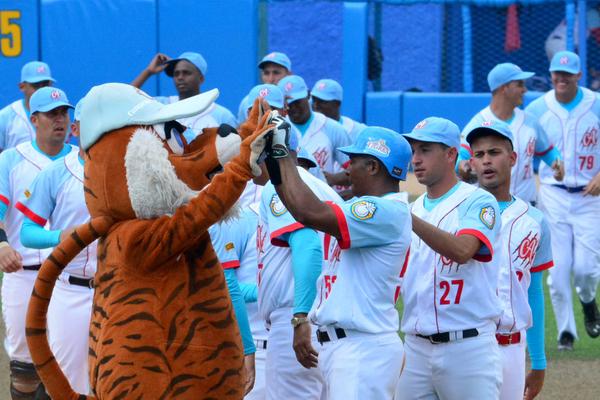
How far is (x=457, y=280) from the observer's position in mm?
5371

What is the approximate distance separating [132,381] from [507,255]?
2.40 metres

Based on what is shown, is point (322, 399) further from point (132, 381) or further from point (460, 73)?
point (460, 73)

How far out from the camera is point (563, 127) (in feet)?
31.9

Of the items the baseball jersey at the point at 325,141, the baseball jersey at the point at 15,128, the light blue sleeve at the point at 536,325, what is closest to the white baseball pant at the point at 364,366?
the light blue sleeve at the point at 536,325

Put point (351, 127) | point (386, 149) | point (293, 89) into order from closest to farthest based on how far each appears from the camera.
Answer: point (386, 149)
point (293, 89)
point (351, 127)

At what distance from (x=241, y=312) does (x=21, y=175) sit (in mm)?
2146

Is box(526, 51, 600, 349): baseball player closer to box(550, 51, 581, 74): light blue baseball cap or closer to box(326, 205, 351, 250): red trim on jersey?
box(550, 51, 581, 74): light blue baseball cap

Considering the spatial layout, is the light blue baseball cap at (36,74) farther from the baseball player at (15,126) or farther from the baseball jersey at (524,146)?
the baseball jersey at (524,146)

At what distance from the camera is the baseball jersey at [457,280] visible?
5.31m

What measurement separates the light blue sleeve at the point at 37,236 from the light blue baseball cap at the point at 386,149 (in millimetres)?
1673

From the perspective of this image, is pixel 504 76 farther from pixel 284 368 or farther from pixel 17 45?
pixel 17 45

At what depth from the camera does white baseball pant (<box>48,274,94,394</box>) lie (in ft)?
20.5

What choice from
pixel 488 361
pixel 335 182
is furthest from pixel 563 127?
pixel 488 361

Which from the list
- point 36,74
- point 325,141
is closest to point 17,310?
point 325,141
